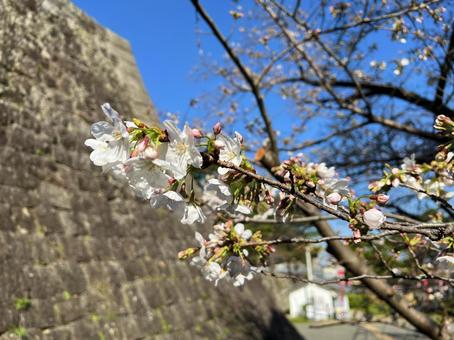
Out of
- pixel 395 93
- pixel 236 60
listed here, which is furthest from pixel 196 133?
pixel 395 93

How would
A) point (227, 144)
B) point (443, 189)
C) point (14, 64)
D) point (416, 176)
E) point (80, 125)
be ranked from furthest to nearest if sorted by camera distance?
point (80, 125)
point (14, 64)
point (443, 189)
point (416, 176)
point (227, 144)

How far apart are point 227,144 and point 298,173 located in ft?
1.05

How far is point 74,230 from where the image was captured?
366 centimetres

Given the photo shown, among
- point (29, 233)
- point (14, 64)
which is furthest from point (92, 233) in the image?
point (14, 64)

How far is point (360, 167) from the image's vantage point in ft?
22.0

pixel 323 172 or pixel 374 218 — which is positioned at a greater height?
pixel 323 172

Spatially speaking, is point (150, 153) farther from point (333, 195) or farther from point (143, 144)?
point (333, 195)

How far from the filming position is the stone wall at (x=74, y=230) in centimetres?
306

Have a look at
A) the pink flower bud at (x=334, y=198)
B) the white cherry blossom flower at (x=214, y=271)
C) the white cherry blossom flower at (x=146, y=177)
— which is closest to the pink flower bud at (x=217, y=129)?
the white cherry blossom flower at (x=146, y=177)

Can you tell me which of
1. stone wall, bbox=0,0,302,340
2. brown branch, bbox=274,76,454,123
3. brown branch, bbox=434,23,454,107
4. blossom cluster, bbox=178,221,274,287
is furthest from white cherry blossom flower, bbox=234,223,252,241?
brown branch, bbox=274,76,454,123

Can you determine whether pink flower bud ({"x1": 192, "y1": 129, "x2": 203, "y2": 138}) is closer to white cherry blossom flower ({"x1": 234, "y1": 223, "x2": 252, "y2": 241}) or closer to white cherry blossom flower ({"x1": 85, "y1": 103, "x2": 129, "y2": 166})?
white cherry blossom flower ({"x1": 85, "y1": 103, "x2": 129, "y2": 166})

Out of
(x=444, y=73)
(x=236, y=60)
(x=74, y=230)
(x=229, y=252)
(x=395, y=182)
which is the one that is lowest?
(x=229, y=252)

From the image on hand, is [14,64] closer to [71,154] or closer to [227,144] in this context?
[71,154]

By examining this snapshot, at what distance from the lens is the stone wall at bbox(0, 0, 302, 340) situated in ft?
10.1
